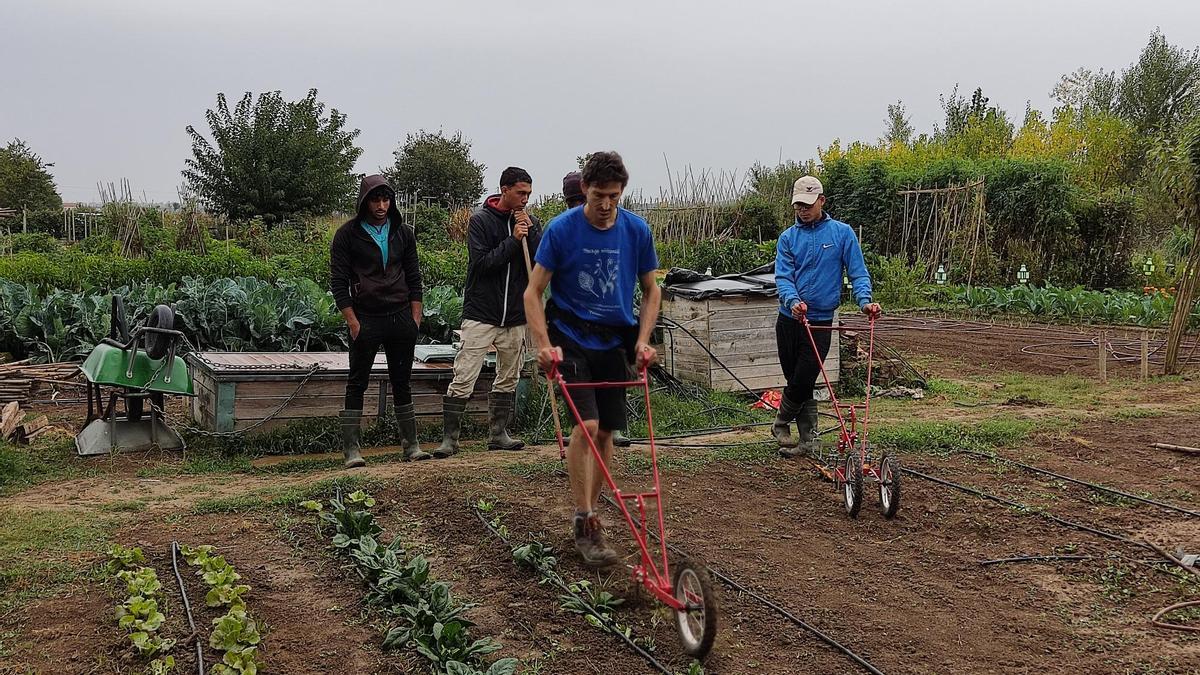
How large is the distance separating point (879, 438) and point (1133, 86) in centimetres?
4336

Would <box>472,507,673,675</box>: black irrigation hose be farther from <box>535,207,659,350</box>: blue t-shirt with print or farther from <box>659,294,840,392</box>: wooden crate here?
<box>659,294,840,392</box>: wooden crate

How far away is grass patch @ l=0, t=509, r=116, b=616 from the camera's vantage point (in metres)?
4.29

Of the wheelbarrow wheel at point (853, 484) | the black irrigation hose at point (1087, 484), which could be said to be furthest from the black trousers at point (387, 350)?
the black irrigation hose at point (1087, 484)

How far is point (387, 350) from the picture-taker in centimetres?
669

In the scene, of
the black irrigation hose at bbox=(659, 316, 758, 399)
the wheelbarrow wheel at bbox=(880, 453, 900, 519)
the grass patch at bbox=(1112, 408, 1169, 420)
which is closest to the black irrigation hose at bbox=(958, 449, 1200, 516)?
the wheelbarrow wheel at bbox=(880, 453, 900, 519)

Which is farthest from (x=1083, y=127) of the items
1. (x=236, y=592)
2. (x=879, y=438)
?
(x=236, y=592)

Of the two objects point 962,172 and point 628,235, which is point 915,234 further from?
point 628,235

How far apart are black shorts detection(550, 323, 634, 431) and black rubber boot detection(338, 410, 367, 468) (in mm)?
2638

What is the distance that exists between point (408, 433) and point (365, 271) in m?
1.15

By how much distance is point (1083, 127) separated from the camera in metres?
37.5

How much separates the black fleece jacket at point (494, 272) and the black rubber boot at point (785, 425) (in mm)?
1930

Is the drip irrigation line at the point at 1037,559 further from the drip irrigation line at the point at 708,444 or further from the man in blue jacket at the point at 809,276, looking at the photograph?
the drip irrigation line at the point at 708,444

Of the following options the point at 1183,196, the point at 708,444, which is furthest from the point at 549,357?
the point at 1183,196

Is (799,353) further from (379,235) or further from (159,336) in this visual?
(159,336)
